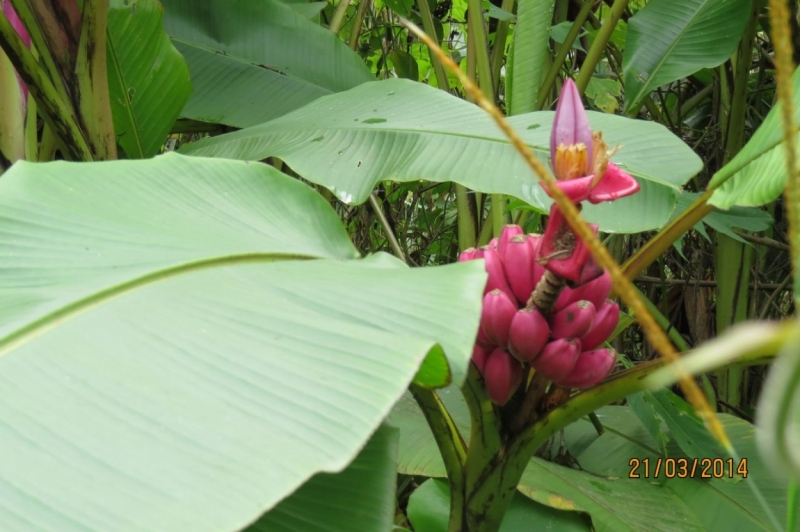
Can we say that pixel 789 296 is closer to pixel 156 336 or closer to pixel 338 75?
pixel 338 75

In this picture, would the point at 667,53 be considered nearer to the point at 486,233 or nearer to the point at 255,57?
the point at 486,233

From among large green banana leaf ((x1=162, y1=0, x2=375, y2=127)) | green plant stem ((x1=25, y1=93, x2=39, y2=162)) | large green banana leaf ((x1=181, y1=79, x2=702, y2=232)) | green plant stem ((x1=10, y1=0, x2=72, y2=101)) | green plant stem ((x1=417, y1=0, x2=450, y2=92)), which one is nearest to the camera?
large green banana leaf ((x1=181, y1=79, x2=702, y2=232))

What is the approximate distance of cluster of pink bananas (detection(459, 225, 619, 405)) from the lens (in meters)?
0.45

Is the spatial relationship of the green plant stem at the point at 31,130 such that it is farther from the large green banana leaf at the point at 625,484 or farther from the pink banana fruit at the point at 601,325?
the pink banana fruit at the point at 601,325

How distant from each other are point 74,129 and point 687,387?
700 millimetres

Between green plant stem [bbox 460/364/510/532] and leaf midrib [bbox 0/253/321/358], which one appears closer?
Result: leaf midrib [bbox 0/253/321/358]

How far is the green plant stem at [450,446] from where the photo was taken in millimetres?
488

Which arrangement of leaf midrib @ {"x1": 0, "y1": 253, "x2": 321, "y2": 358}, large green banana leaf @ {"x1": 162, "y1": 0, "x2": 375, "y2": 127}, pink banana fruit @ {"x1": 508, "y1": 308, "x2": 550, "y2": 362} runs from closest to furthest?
leaf midrib @ {"x1": 0, "y1": 253, "x2": 321, "y2": 358} < pink banana fruit @ {"x1": 508, "y1": 308, "x2": 550, "y2": 362} < large green banana leaf @ {"x1": 162, "y1": 0, "x2": 375, "y2": 127}

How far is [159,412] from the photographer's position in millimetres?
262

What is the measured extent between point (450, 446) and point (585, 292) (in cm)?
16

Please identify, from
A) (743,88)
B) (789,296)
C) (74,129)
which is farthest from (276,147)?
(789,296)
